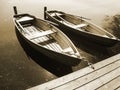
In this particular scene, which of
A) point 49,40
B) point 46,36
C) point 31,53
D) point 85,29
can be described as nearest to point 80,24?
point 85,29

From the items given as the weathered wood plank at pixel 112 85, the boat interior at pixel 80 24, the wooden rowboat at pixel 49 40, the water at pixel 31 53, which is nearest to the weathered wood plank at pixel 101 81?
the weathered wood plank at pixel 112 85

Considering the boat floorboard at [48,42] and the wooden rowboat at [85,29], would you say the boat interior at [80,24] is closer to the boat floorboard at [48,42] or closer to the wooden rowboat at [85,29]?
the wooden rowboat at [85,29]

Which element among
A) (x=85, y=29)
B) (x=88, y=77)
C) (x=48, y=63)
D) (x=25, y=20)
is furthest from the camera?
(x=25, y=20)

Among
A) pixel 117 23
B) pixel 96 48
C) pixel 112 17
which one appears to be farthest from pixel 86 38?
pixel 112 17

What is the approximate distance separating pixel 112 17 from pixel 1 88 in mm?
9965

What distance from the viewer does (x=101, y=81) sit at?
5820mm

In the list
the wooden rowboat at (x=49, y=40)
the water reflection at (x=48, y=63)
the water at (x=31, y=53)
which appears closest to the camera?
the wooden rowboat at (x=49, y=40)

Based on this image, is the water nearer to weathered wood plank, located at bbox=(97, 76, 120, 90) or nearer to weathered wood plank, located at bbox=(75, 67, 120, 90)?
weathered wood plank, located at bbox=(75, 67, 120, 90)

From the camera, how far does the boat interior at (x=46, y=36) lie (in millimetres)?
7867

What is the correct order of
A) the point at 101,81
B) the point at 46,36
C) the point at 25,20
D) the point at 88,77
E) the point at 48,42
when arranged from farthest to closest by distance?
1. the point at 25,20
2. the point at 46,36
3. the point at 48,42
4. the point at 88,77
5. the point at 101,81

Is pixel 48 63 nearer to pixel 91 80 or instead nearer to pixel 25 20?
pixel 91 80

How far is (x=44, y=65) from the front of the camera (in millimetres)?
8016

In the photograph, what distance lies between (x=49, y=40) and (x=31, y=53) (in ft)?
3.47

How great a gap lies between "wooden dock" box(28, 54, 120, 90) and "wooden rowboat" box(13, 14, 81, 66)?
82 cm
